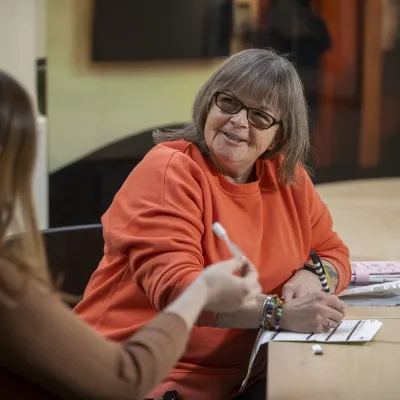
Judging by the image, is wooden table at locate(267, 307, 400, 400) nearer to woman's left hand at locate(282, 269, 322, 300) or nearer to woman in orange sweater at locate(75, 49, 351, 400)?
woman in orange sweater at locate(75, 49, 351, 400)

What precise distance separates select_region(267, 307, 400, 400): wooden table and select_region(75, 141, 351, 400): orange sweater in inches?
9.6

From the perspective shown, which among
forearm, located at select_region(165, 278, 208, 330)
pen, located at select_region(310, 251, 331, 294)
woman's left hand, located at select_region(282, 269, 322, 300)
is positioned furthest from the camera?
pen, located at select_region(310, 251, 331, 294)

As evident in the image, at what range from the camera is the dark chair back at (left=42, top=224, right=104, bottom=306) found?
1990mm

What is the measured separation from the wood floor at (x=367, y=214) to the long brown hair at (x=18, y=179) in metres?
1.60

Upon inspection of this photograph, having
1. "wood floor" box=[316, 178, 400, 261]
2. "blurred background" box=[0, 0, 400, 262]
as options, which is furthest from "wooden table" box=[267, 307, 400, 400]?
"blurred background" box=[0, 0, 400, 262]

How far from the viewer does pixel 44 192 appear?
379 centimetres

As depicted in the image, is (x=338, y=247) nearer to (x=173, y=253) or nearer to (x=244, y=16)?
(x=173, y=253)

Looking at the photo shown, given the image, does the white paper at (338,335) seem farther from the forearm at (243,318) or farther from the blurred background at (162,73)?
the blurred background at (162,73)

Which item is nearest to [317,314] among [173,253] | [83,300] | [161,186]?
[173,253]

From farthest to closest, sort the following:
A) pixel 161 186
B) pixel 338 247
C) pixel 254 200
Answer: pixel 338 247, pixel 254 200, pixel 161 186

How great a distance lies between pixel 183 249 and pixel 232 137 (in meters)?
0.34

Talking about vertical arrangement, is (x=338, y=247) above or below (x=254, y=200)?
below

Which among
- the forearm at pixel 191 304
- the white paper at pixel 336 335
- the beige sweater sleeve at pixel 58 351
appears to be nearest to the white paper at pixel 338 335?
the white paper at pixel 336 335

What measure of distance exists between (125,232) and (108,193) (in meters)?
2.16
